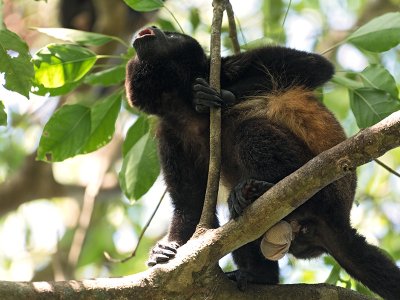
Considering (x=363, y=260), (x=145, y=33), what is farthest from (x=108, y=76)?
(x=363, y=260)

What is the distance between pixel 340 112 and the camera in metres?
7.33

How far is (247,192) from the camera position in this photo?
345 centimetres

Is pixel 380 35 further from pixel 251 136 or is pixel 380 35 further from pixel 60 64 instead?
pixel 60 64

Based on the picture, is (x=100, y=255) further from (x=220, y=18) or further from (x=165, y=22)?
(x=220, y=18)

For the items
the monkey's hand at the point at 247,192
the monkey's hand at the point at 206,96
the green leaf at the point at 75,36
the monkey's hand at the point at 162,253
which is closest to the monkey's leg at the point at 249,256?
the monkey's hand at the point at 247,192

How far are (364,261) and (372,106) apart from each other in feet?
3.11

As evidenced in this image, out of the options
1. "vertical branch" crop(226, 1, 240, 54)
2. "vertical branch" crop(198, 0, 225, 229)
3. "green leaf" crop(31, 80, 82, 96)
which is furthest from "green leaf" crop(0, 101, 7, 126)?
"vertical branch" crop(226, 1, 240, 54)

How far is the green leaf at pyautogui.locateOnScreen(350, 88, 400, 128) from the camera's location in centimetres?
400

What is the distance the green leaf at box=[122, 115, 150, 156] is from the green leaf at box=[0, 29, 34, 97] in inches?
57.2

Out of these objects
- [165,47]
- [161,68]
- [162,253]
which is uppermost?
[165,47]

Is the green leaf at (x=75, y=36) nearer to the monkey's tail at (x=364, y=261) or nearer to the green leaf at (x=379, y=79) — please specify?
the green leaf at (x=379, y=79)

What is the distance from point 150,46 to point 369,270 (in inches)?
71.9

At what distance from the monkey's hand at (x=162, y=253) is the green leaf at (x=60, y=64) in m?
1.10

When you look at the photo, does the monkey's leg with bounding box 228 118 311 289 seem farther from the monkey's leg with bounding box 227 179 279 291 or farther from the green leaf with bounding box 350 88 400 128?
the green leaf with bounding box 350 88 400 128
